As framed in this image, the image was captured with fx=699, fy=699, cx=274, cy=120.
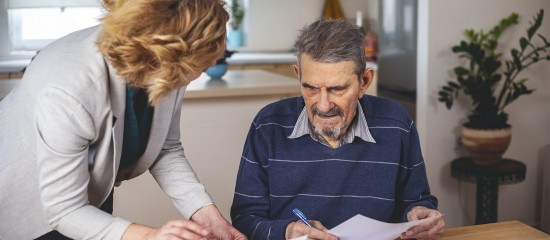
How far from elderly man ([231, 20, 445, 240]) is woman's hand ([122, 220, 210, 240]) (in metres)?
0.40

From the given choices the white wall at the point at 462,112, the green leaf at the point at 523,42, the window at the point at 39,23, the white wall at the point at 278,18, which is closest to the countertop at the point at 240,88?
the white wall at the point at 462,112

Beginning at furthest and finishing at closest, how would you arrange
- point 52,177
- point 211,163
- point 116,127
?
1. point 211,163
2. point 116,127
3. point 52,177

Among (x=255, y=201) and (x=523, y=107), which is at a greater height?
(x=255, y=201)

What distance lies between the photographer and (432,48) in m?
3.54

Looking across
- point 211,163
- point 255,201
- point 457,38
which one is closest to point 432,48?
point 457,38

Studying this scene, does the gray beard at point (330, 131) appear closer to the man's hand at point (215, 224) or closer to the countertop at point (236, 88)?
the man's hand at point (215, 224)

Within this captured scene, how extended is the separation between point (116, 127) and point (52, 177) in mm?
185

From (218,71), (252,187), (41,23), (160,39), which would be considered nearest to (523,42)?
(218,71)

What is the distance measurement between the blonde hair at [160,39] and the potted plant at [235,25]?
4.25m

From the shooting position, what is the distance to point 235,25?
5.66 meters

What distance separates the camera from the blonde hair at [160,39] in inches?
52.5

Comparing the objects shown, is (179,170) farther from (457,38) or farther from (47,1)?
(47,1)

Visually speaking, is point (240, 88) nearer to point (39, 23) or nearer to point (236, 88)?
point (236, 88)

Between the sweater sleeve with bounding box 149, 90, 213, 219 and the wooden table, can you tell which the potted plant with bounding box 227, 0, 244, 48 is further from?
the wooden table
